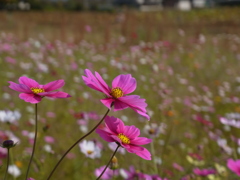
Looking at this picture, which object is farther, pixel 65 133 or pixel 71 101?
pixel 71 101

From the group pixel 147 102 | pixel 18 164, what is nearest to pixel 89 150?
pixel 18 164

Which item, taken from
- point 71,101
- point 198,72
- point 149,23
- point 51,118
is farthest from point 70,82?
point 149,23

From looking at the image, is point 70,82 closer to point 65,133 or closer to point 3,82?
point 3,82

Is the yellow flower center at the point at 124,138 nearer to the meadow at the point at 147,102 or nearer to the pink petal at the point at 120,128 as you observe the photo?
the pink petal at the point at 120,128

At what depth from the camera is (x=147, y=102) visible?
3.05m

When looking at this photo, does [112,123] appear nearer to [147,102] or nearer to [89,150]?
[89,150]

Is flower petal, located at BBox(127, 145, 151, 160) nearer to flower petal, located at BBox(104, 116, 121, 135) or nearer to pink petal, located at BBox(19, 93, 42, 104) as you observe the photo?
flower petal, located at BBox(104, 116, 121, 135)

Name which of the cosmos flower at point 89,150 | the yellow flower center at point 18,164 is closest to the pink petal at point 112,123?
the cosmos flower at point 89,150

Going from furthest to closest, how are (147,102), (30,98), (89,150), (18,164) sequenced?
(147,102) < (18,164) < (89,150) < (30,98)

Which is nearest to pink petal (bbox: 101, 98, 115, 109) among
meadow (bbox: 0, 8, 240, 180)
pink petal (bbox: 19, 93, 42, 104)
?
pink petal (bbox: 19, 93, 42, 104)

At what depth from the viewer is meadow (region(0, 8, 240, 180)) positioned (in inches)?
52.8

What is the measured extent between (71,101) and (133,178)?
193cm

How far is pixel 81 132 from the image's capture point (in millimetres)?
2188

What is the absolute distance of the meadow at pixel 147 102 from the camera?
134cm
